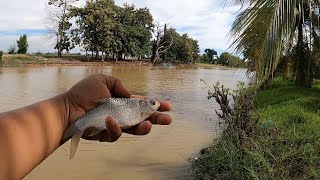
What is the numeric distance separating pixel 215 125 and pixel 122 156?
388cm

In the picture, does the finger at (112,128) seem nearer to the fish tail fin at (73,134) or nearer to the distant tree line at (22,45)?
the fish tail fin at (73,134)

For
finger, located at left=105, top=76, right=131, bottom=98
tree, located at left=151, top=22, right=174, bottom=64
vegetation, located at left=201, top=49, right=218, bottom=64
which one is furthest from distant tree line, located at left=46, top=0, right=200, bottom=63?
finger, located at left=105, top=76, right=131, bottom=98

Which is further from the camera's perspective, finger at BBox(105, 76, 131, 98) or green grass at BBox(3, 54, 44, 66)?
green grass at BBox(3, 54, 44, 66)

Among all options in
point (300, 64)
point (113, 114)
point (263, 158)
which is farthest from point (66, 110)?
point (300, 64)

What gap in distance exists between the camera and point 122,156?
696cm

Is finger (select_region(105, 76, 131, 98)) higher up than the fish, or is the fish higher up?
finger (select_region(105, 76, 131, 98))

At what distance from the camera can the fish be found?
2.26 m

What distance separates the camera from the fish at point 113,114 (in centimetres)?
226

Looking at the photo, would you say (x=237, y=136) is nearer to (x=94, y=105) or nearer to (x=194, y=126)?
(x=94, y=105)

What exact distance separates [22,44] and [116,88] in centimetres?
4519

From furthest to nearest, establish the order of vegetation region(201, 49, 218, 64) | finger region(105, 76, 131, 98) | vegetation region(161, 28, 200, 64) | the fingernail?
vegetation region(201, 49, 218, 64) → vegetation region(161, 28, 200, 64) → finger region(105, 76, 131, 98) → the fingernail

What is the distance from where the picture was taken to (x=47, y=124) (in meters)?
2.14

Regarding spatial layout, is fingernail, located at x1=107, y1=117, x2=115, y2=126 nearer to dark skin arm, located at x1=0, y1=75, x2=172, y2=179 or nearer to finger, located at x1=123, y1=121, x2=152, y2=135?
dark skin arm, located at x1=0, y1=75, x2=172, y2=179

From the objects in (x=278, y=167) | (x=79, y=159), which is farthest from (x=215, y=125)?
(x=278, y=167)
